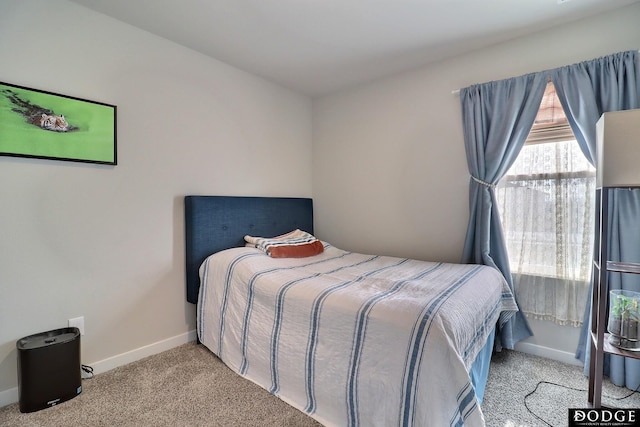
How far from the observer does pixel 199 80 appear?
252 cm

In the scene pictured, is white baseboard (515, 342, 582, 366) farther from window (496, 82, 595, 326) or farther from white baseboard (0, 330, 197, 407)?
white baseboard (0, 330, 197, 407)

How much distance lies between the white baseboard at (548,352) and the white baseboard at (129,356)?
2644mm

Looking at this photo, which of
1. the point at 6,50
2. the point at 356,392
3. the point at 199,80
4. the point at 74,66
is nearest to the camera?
the point at 356,392

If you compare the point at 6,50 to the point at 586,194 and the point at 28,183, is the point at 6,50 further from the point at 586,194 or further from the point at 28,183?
the point at 586,194

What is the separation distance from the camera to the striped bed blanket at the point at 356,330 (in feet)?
3.98

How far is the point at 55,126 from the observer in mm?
1808

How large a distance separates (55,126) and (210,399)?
1.88 metres

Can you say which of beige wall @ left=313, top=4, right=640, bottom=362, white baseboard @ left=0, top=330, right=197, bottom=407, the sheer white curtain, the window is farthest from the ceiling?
white baseboard @ left=0, top=330, right=197, bottom=407

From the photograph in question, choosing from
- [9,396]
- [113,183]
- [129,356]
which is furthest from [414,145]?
[9,396]

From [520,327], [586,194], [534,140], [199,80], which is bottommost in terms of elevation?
[520,327]

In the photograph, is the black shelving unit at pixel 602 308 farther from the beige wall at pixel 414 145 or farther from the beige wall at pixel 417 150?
the beige wall at pixel 414 145

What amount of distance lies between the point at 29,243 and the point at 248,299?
1.31m

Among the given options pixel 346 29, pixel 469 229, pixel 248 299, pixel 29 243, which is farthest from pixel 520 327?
pixel 29 243

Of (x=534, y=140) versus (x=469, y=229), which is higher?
(x=534, y=140)
